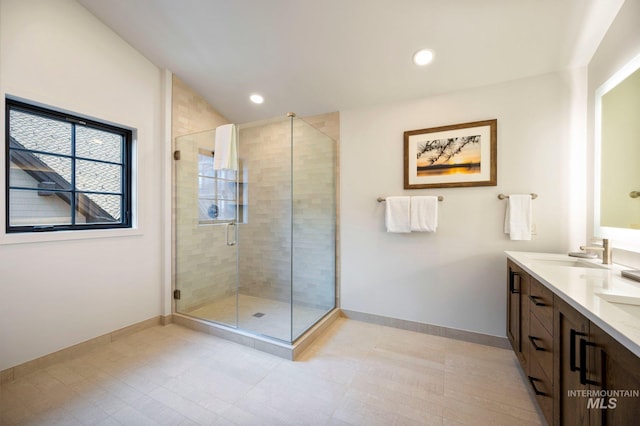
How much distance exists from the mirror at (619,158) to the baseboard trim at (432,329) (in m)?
1.14

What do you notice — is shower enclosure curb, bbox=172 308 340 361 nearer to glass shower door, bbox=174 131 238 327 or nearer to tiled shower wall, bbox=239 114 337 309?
glass shower door, bbox=174 131 238 327

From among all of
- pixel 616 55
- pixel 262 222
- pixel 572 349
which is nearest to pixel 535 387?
pixel 572 349

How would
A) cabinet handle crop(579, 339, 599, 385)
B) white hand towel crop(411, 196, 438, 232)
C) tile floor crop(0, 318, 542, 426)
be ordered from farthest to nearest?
1. white hand towel crop(411, 196, 438, 232)
2. tile floor crop(0, 318, 542, 426)
3. cabinet handle crop(579, 339, 599, 385)

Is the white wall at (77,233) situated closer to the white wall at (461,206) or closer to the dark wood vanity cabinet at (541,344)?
the white wall at (461,206)

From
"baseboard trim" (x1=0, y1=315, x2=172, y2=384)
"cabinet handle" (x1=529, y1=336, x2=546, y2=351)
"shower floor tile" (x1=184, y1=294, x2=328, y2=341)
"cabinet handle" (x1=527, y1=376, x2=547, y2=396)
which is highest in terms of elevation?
"cabinet handle" (x1=529, y1=336, x2=546, y2=351)

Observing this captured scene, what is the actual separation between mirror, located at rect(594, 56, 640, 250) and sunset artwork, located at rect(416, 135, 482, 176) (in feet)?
2.42

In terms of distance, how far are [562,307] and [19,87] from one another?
11.3 feet

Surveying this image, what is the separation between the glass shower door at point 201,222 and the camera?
109 inches

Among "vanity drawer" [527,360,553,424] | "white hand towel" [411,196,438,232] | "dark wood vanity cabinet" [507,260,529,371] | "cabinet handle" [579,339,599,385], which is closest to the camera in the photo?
"cabinet handle" [579,339,599,385]

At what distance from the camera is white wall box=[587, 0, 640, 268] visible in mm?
1436

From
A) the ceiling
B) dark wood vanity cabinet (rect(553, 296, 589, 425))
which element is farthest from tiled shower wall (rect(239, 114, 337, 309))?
dark wood vanity cabinet (rect(553, 296, 589, 425))

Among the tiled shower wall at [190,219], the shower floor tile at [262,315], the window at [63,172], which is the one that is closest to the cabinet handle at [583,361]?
the shower floor tile at [262,315]

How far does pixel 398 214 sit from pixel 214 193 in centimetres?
200

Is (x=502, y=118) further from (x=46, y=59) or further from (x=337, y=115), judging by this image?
(x=46, y=59)
